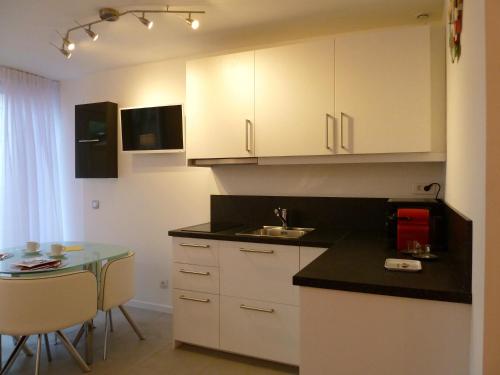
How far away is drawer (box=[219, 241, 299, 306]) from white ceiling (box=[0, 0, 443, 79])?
1.54m

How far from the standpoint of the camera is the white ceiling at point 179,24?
2.43m

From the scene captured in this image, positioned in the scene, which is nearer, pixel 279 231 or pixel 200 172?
pixel 279 231

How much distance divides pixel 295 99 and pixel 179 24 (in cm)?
98

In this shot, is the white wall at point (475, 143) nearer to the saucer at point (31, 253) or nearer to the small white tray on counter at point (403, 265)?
the small white tray on counter at point (403, 265)

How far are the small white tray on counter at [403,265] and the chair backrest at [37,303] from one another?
179 centimetres

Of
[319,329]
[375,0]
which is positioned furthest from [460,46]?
[319,329]

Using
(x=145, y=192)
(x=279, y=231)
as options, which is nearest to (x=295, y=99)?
(x=279, y=231)

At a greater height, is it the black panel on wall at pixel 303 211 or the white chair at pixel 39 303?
the black panel on wall at pixel 303 211

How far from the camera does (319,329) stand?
148cm

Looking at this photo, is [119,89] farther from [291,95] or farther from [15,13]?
[291,95]

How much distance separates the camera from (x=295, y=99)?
8.89 feet

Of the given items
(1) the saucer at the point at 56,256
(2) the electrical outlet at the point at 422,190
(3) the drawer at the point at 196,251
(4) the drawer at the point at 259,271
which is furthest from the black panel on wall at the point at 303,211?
(1) the saucer at the point at 56,256

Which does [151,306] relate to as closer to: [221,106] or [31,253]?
[31,253]

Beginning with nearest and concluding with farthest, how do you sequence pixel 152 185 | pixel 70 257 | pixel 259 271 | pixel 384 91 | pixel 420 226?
1. pixel 420 226
2. pixel 384 91
3. pixel 259 271
4. pixel 70 257
5. pixel 152 185
